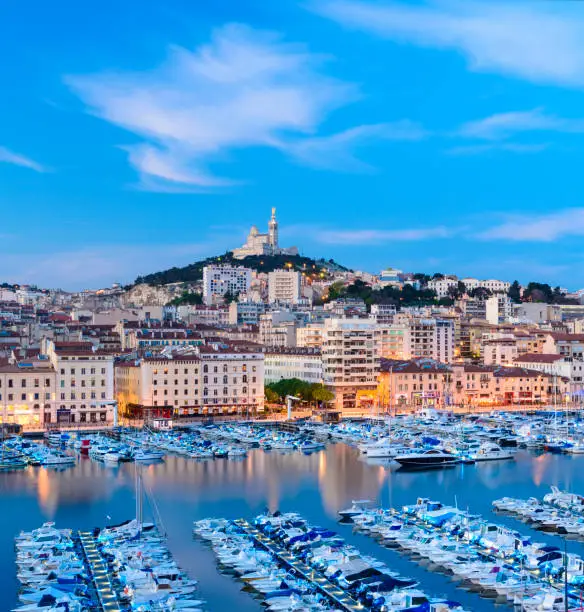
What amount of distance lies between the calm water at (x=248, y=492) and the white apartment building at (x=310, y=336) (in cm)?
2892

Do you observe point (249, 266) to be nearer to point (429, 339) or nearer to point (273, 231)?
point (273, 231)

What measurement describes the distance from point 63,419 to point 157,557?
91.5 feet

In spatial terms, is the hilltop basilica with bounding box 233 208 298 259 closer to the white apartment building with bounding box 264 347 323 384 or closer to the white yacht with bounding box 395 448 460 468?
the white apartment building with bounding box 264 347 323 384

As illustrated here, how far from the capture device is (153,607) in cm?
1906

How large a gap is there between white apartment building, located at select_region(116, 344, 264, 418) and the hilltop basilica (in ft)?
303

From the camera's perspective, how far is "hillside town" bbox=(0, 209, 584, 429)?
163 ft

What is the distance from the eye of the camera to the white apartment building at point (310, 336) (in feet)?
237

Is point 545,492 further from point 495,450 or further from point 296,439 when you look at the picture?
point 296,439

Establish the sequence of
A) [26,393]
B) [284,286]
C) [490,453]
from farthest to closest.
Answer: [284,286] < [26,393] < [490,453]

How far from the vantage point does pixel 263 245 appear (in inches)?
5817

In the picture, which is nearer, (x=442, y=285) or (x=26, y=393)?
(x=26, y=393)

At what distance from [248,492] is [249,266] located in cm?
10743

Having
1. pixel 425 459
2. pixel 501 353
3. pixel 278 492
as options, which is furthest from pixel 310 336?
pixel 278 492

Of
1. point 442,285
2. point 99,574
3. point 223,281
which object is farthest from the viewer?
point 442,285
